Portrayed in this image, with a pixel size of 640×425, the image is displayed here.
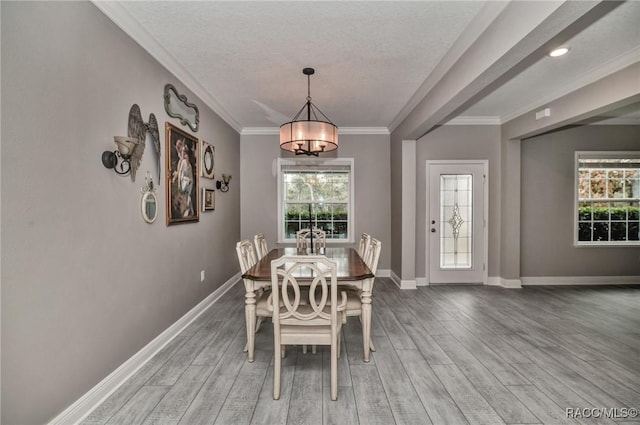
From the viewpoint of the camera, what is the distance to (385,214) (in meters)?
5.49

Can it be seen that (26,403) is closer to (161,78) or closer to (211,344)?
(211,344)

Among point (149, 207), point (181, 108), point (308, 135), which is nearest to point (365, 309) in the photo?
point (308, 135)

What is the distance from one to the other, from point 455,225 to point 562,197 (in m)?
1.77

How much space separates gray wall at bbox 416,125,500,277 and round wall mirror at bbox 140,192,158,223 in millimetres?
3901

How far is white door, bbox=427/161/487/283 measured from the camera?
4965 millimetres

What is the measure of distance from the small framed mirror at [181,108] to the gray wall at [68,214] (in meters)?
0.17

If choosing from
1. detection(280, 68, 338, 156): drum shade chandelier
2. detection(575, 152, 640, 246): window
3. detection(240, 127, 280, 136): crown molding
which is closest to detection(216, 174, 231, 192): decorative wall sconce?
detection(240, 127, 280, 136): crown molding

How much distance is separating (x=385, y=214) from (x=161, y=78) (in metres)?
4.00

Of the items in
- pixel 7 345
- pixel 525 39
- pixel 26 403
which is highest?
pixel 525 39

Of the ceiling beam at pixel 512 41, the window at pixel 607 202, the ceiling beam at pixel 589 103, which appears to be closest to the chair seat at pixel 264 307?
the ceiling beam at pixel 512 41

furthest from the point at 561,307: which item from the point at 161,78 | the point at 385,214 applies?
the point at 161,78

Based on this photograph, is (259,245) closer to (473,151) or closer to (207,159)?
(207,159)

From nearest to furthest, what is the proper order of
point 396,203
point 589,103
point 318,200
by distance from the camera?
1. point 589,103
2. point 396,203
3. point 318,200

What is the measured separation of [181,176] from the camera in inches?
125
